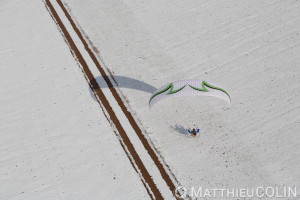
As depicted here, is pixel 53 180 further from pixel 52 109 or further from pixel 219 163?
pixel 219 163

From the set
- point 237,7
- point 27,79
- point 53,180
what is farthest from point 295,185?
point 27,79

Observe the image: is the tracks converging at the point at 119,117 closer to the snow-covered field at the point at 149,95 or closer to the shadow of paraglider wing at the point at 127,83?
the shadow of paraglider wing at the point at 127,83

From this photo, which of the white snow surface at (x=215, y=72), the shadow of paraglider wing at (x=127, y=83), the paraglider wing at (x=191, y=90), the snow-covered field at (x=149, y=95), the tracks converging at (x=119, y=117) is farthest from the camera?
the shadow of paraglider wing at (x=127, y=83)

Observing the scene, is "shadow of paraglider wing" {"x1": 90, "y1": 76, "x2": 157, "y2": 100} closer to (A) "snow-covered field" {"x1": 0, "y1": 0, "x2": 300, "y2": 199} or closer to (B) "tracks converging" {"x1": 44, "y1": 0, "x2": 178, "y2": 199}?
(A) "snow-covered field" {"x1": 0, "y1": 0, "x2": 300, "y2": 199}

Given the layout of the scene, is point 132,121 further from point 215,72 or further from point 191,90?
point 215,72

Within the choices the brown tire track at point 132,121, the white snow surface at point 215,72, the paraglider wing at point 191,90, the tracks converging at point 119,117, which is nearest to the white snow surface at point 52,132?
the tracks converging at point 119,117

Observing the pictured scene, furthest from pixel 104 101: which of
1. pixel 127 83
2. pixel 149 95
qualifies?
pixel 149 95
